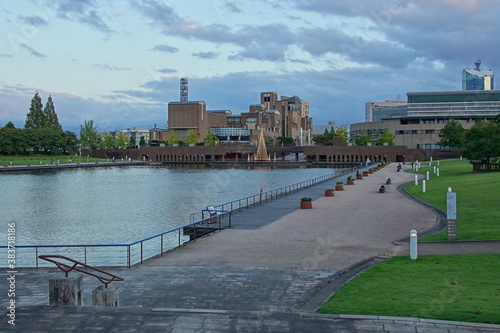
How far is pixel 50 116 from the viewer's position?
513 feet

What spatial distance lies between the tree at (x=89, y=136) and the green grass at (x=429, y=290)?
171 m

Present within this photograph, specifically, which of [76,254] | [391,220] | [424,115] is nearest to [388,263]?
[391,220]

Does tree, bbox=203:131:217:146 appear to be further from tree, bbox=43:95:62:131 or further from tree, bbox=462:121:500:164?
tree, bbox=462:121:500:164

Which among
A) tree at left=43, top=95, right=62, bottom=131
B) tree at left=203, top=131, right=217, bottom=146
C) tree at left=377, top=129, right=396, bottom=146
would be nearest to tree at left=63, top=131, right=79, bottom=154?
tree at left=43, top=95, right=62, bottom=131

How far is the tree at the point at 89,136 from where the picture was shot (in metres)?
176

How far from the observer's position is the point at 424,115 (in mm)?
151000

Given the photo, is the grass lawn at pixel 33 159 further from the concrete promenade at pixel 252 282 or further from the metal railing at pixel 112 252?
the concrete promenade at pixel 252 282

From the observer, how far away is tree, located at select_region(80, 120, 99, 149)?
175500 millimetres

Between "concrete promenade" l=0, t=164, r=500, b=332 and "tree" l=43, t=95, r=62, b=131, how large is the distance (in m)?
140

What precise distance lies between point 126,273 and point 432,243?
1195 cm

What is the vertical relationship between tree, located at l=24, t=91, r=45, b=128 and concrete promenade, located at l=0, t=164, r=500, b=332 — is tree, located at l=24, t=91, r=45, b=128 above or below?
above

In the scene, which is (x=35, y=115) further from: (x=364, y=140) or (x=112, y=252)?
(x=112, y=252)

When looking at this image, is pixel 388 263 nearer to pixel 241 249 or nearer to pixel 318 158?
pixel 241 249

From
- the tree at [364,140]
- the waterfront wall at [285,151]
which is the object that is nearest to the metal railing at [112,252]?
the waterfront wall at [285,151]
